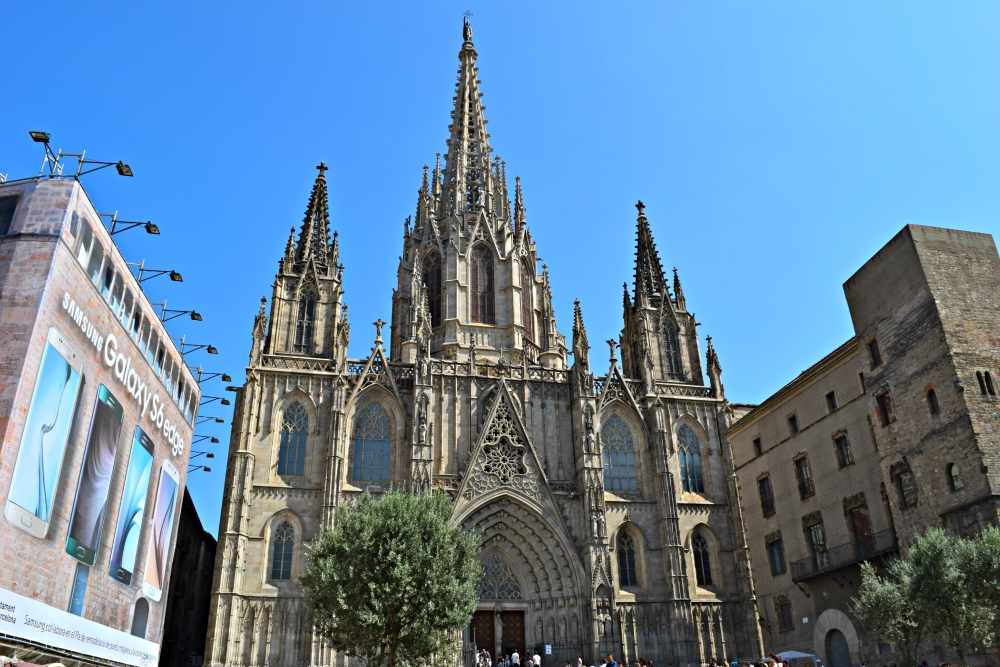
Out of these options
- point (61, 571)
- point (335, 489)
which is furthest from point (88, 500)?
point (335, 489)

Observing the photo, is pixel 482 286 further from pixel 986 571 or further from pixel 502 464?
pixel 986 571

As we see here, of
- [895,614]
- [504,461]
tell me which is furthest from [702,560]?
[895,614]

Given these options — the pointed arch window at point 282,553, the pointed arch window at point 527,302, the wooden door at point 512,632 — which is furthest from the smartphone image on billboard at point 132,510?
the pointed arch window at point 527,302

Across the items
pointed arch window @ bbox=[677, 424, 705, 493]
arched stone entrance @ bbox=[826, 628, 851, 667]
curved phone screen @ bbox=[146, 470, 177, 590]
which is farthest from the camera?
pointed arch window @ bbox=[677, 424, 705, 493]

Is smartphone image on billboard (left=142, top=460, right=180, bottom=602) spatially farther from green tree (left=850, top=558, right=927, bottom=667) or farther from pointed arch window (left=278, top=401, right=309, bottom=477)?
green tree (left=850, top=558, right=927, bottom=667)

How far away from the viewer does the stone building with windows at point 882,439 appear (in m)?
27.7

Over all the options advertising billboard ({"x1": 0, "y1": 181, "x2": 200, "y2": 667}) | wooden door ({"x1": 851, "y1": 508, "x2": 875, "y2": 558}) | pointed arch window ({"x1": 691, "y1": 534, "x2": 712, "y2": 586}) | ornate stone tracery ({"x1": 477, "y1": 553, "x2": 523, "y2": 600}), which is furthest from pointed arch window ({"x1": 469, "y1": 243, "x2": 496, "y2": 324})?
wooden door ({"x1": 851, "y1": 508, "x2": 875, "y2": 558})

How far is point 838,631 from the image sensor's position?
32.2 metres

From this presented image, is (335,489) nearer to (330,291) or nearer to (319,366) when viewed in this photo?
(319,366)

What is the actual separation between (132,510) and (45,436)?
19.9 feet

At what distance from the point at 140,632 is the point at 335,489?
9.04m

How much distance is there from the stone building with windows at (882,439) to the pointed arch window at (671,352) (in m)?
4.91

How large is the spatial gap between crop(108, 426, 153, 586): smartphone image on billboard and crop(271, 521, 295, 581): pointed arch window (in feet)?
24.1

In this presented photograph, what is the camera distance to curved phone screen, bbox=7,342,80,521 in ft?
58.1
